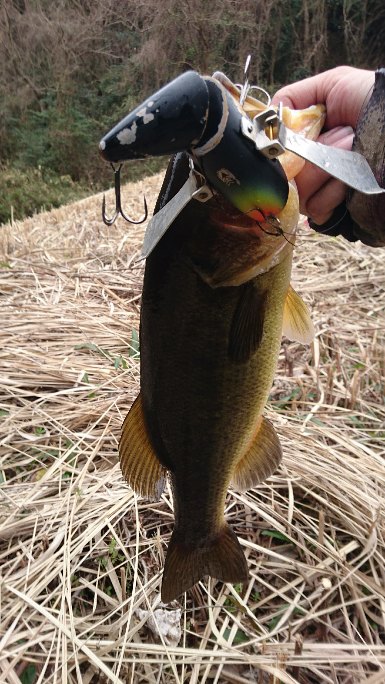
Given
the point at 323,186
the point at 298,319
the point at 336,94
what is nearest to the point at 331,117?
the point at 336,94

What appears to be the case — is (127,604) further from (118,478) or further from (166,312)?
(166,312)

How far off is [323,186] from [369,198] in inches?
6.0

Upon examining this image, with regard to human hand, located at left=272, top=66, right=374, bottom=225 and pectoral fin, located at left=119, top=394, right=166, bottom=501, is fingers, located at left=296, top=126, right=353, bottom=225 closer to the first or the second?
human hand, located at left=272, top=66, right=374, bottom=225

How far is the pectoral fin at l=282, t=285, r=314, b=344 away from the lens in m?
1.51

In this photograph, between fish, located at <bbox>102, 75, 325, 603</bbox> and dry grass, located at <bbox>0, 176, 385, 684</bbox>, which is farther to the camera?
dry grass, located at <bbox>0, 176, 385, 684</bbox>

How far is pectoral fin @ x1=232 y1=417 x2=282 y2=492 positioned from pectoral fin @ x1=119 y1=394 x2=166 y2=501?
0.26 metres

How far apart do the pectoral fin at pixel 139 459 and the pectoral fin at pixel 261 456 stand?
26 cm

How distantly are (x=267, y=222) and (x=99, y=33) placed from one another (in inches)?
954

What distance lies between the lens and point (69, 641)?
1686mm

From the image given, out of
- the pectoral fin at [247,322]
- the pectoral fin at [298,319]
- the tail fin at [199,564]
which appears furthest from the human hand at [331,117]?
the tail fin at [199,564]

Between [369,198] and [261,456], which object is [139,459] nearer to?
[261,456]

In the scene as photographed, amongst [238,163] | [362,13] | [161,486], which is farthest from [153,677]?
[362,13]

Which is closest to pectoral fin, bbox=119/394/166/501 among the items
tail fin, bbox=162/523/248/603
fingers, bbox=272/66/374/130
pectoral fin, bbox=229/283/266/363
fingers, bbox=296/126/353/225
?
tail fin, bbox=162/523/248/603

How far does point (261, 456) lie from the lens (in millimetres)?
1654
